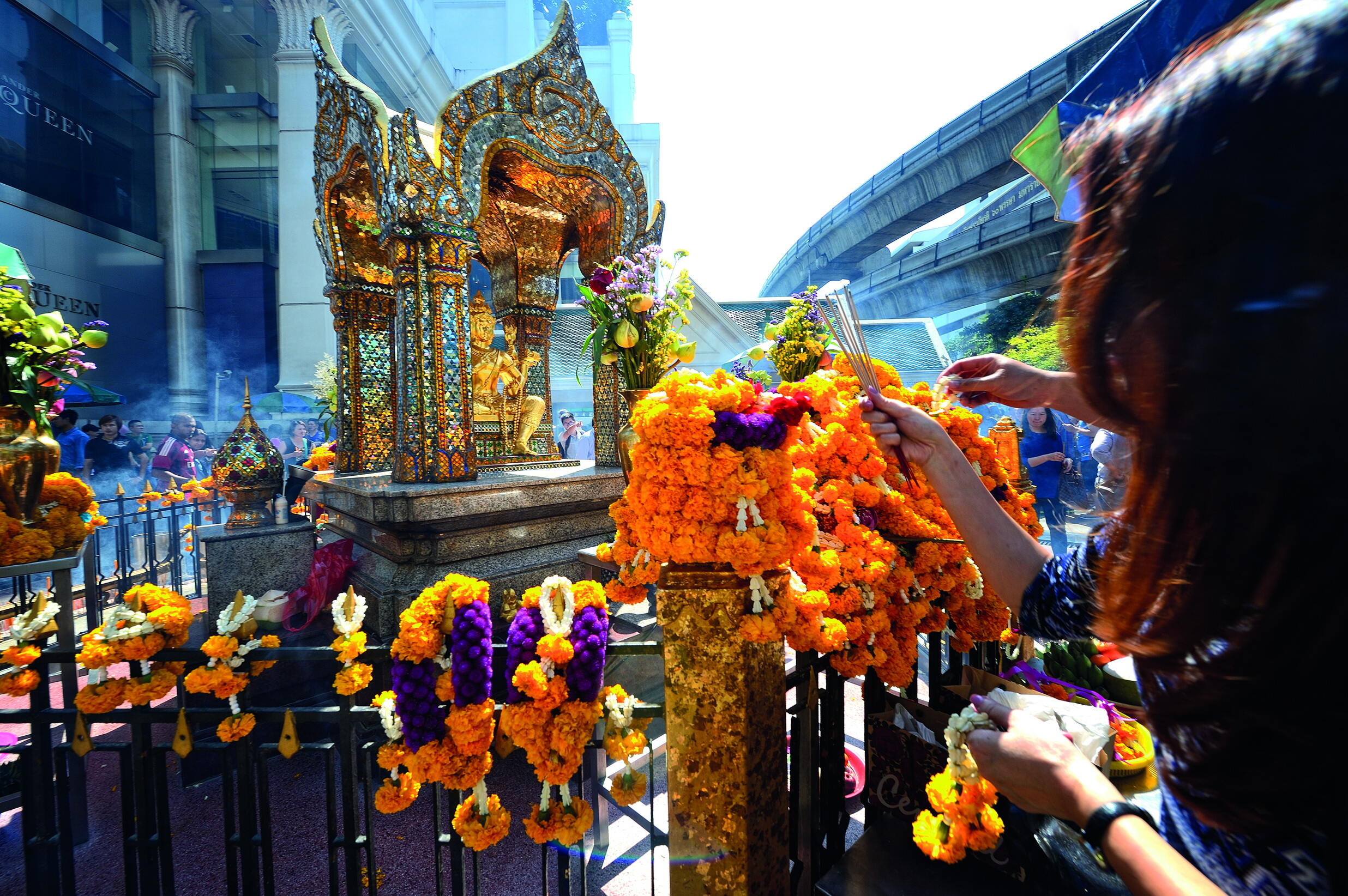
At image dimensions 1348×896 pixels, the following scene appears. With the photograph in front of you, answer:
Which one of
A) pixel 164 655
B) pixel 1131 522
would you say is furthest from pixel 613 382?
pixel 1131 522

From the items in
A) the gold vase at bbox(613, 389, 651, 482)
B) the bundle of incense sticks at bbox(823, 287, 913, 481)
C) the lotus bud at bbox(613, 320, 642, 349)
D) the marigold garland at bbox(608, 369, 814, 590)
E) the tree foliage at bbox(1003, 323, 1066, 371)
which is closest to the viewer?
the bundle of incense sticks at bbox(823, 287, 913, 481)

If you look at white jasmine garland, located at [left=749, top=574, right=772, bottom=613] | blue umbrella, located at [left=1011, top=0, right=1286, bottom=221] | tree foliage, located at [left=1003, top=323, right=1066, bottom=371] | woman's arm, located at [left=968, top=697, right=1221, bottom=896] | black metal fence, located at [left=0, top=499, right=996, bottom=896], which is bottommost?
black metal fence, located at [left=0, top=499, right=996, bottom=896]

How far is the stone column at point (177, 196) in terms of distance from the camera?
13.7 metres

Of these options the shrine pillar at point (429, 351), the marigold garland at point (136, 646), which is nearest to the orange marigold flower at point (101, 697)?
the marigold garland at point (136, 646)

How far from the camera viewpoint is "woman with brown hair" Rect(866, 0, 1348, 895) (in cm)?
60

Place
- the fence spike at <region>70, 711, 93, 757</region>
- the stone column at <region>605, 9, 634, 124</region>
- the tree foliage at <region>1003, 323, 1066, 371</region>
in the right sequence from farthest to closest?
the stone column at <region>605, 9, 634, 124</region>, the tree foliage at <region>1003, 323, 1066, 371</region>, the fence spike at <region>70, 711, 93, 757</region>

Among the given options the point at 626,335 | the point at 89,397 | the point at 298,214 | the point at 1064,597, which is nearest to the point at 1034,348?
the point at 626,335

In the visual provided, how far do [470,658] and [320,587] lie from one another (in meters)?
3.06

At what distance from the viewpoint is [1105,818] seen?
0.84 meters

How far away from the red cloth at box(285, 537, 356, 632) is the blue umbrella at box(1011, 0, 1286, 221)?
515 cm

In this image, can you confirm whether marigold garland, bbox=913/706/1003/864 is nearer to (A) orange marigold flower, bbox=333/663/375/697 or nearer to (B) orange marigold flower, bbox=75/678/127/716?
(A) orange marigold flower, bbox=333/663/375/697

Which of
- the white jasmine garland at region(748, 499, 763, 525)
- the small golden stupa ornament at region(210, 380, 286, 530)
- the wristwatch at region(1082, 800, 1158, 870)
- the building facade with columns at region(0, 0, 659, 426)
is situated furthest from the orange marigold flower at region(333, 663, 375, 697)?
the building facade with columns at region(0, 0, 659, 426)

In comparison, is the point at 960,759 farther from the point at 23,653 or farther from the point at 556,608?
the point at 23,653

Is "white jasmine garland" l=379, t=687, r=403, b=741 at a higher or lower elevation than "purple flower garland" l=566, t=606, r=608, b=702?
lower
